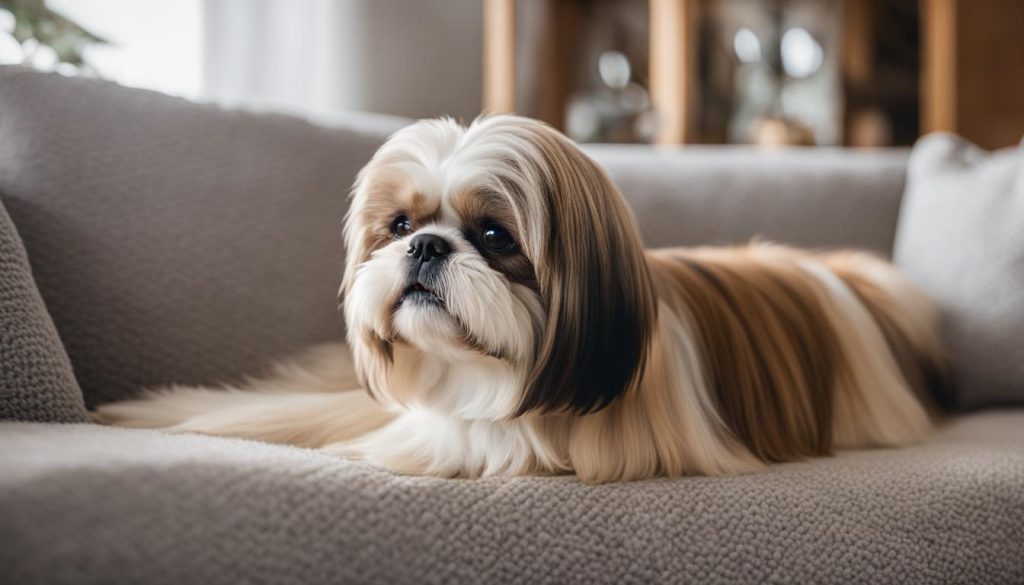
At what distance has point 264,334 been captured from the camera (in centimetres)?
182

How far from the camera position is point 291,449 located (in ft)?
4.44

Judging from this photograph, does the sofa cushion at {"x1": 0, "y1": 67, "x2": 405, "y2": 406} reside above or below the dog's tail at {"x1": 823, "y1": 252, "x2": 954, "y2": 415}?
above

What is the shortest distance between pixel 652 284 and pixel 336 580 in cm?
73

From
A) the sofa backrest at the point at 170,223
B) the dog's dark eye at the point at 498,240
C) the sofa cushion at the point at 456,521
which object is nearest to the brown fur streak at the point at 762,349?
the sofa cushion at the point at 456,521

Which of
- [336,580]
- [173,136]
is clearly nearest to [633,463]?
[336,580]

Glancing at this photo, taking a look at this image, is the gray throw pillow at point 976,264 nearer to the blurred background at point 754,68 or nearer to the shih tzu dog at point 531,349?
the shih tzu dog at point 531,349

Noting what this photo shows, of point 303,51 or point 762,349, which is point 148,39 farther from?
point 762,349

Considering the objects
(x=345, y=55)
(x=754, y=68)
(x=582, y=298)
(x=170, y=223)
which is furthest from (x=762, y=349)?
(x=754, y=68)

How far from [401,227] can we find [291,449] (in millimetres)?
416

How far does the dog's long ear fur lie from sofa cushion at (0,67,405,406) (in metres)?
0.68

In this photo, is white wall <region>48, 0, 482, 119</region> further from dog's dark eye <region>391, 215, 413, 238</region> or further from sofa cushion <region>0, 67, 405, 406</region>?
dog's dark eye <region>391, 215, 413, 238</region>

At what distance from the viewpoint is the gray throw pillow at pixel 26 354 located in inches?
52.2

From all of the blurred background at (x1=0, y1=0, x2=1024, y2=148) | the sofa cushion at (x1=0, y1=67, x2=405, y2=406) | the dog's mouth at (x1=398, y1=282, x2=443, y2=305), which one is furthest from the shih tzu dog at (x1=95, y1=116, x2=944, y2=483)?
the blurred background at (x1=0, y1=0, x2=1024, y2=148)

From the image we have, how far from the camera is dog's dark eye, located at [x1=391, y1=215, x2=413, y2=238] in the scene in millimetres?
1482
